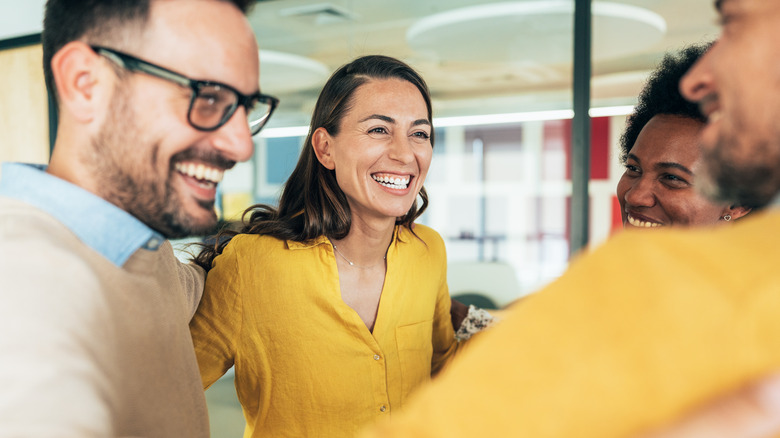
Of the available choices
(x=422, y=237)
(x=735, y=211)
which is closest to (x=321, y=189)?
(x=422, y=237)

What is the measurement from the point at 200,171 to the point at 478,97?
17.1ft

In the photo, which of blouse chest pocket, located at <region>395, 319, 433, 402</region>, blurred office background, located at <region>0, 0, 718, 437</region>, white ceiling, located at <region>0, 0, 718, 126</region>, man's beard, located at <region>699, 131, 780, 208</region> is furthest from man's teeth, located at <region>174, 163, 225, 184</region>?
white ceiling, located at <region>0, 0, 718, 126</region>

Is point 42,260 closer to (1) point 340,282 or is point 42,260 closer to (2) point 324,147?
(1) point 340,282

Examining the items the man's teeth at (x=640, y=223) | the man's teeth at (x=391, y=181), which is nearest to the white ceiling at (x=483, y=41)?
the man's teeth at (x=640, y=223)

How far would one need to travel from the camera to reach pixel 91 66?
2.71 ft

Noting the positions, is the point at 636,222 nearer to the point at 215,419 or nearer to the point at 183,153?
the point at 183,153

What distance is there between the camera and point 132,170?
2.77 feet

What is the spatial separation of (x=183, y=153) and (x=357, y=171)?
78cm

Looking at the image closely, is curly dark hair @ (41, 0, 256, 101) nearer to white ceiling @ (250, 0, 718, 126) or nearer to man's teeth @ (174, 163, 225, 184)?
man's teeth @ (174, 163, 225, 184)

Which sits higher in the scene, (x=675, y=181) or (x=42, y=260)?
(x=675, y=181)

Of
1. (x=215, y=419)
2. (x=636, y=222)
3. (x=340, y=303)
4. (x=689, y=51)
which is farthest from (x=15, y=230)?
(x=215, y=419)

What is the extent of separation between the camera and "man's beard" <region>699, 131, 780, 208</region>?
0.54m

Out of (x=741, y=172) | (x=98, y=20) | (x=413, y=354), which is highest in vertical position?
(x=98, y=20)

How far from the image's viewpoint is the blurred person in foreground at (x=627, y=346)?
16.2 inches
